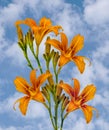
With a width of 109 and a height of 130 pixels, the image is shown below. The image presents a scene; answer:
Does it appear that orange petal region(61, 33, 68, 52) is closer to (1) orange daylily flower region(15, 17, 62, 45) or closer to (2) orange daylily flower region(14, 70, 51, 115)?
(1) orange daylily flower region(15, 17, 62, 45)

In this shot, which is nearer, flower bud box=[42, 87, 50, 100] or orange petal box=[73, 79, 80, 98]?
flower bud box=[42, 87, 50, 100]

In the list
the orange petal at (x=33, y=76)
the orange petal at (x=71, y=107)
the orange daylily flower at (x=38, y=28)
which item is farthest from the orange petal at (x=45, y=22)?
the orange petal at (x=71, y=107)

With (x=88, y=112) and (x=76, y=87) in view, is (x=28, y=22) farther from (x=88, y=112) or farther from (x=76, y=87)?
(x=88, y=112)

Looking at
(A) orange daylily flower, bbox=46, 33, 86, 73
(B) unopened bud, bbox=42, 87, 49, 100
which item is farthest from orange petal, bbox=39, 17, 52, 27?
(B) unopened bud, bbox=42, 87, 49, 100

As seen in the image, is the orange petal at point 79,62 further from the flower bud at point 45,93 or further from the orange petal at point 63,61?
the flower bud at point 45,93

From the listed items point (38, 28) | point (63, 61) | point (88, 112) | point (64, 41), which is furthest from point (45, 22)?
point (88, 112)

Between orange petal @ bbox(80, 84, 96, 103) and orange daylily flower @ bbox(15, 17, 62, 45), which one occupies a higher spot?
orange daylily flower @ bbox(15, 17, 62, 45)
